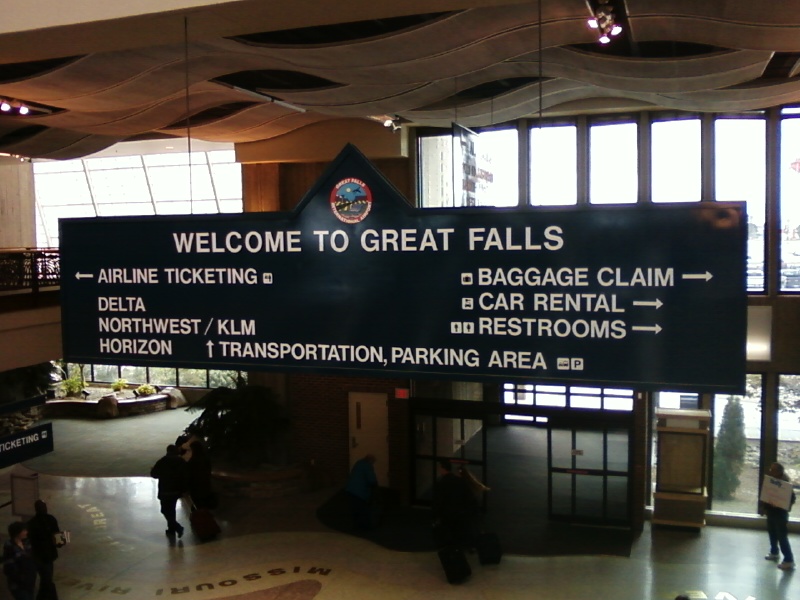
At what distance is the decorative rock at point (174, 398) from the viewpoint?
23562mm

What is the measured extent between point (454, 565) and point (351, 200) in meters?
7.83

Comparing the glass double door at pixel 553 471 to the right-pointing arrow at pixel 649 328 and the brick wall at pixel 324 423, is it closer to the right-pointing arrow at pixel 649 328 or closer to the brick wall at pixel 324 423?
the brick wall at pixel 324 423

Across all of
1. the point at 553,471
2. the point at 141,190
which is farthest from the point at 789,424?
the point at 141,190

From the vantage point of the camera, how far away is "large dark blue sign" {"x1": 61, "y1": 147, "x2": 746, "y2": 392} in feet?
10.8

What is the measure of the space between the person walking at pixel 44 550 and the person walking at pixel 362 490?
441 centimetres

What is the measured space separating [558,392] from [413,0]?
10639 mm

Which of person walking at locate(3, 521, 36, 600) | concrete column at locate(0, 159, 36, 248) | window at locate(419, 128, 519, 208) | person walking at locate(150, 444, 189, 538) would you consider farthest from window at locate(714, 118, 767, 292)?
concrete column at locate(0, 159, 36, 248)

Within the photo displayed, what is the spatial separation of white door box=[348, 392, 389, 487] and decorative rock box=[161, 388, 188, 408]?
1072cm

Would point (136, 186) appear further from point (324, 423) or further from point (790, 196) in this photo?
point (790, 196)

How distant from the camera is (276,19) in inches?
150

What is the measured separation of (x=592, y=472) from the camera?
42.8ft

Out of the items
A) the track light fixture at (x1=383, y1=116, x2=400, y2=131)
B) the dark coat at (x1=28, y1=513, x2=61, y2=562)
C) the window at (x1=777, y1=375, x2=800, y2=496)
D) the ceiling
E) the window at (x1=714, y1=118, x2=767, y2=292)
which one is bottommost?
the dark coat at (x1=28, y1=513, x2=61, y2=562)

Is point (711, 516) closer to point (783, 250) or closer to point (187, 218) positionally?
point (783, 250)

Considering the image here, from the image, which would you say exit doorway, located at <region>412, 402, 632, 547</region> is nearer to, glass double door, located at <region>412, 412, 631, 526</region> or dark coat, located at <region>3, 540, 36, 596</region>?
glass double door, located at <region>412, 412, 631, 526</region>
